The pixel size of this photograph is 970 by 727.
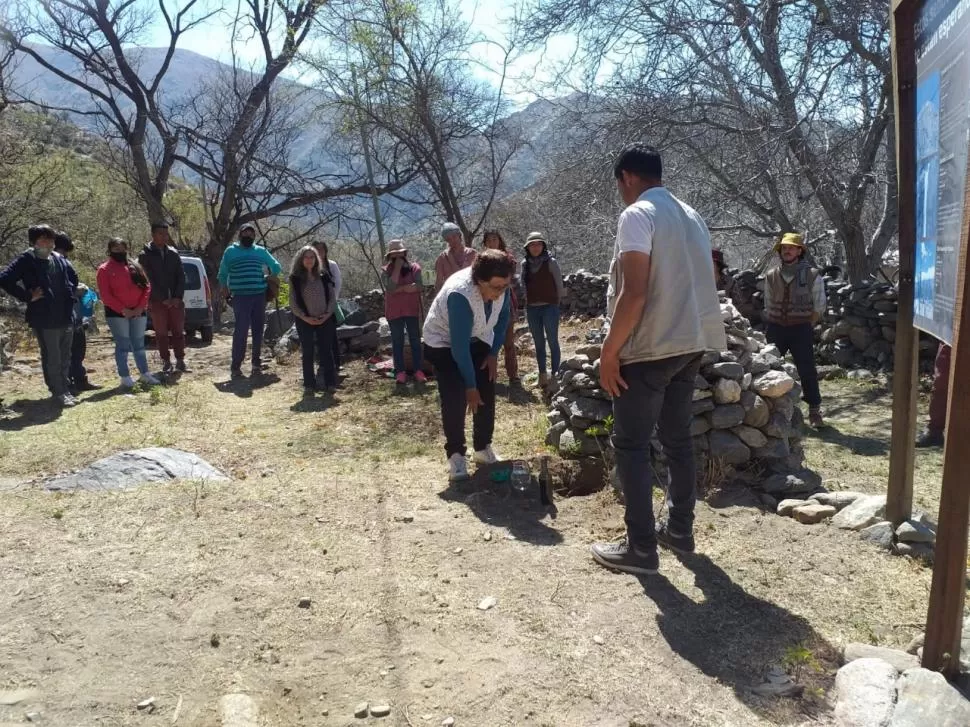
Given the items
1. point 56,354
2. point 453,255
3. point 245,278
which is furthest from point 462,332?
point 245,278

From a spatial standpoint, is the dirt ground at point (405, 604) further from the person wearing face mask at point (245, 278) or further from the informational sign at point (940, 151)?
the person wearing face mask at point (245, 278)

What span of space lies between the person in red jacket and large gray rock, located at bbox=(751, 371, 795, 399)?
6089 mm

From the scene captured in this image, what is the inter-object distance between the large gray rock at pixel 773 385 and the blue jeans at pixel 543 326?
263cm

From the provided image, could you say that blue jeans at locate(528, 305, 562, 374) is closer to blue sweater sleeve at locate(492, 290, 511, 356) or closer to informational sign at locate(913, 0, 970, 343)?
blue sweater sleeve at locate(492, 290, 511, 356)

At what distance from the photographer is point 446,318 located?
441 centimetres

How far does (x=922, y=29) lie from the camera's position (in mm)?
2865

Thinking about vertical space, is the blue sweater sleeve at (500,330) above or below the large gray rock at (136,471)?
above

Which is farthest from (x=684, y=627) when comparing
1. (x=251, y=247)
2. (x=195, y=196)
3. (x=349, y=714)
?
(x=195, y=196)

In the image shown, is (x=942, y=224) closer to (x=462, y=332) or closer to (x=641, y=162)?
(x=641, y=162)

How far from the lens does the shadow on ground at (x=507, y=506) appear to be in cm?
386

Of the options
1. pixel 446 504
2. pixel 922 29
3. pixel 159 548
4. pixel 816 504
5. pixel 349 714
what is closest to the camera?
pixel 349 714

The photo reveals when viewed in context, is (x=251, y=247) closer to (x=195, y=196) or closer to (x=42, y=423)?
(x=42, y=423)

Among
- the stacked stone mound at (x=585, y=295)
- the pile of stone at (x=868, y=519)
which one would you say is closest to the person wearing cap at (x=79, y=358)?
the pile of stone at (x=868, y=519)

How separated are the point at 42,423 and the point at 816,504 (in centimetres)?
607
